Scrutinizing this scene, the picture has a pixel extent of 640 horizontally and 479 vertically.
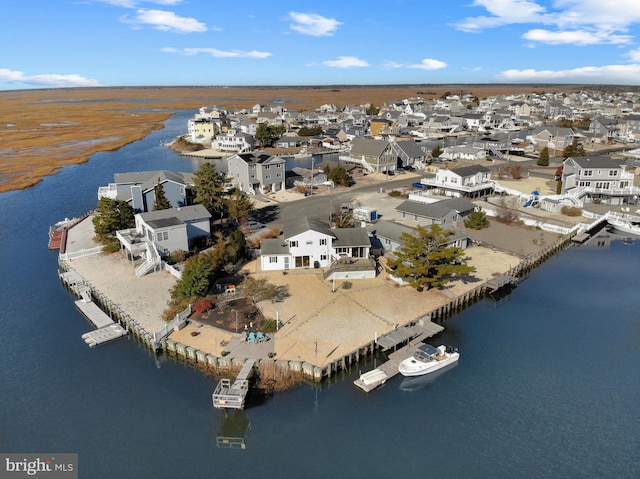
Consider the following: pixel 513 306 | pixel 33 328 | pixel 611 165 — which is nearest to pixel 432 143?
pixel 611 165

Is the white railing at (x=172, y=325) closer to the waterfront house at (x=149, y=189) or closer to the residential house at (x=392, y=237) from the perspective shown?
the residential house at (x=392, y=237)

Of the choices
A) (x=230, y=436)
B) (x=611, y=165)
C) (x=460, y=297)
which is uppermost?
(x=611, y=165)

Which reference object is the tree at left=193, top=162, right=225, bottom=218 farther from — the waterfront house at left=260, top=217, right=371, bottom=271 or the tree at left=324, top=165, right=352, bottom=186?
the tree at left=324, top=165, right=352, bottom=186

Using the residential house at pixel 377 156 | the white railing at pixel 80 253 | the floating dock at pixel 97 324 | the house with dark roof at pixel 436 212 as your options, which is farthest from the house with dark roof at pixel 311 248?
the residential house at pixel 377 156

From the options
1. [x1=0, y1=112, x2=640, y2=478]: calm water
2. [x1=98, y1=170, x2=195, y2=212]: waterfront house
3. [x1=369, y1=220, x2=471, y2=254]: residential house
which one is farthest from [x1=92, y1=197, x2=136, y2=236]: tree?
[x1=369, y1=220, x2=471, y2=254]: residential house

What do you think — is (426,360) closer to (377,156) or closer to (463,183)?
(463,183)

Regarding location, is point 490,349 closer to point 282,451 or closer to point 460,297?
point 460,297
